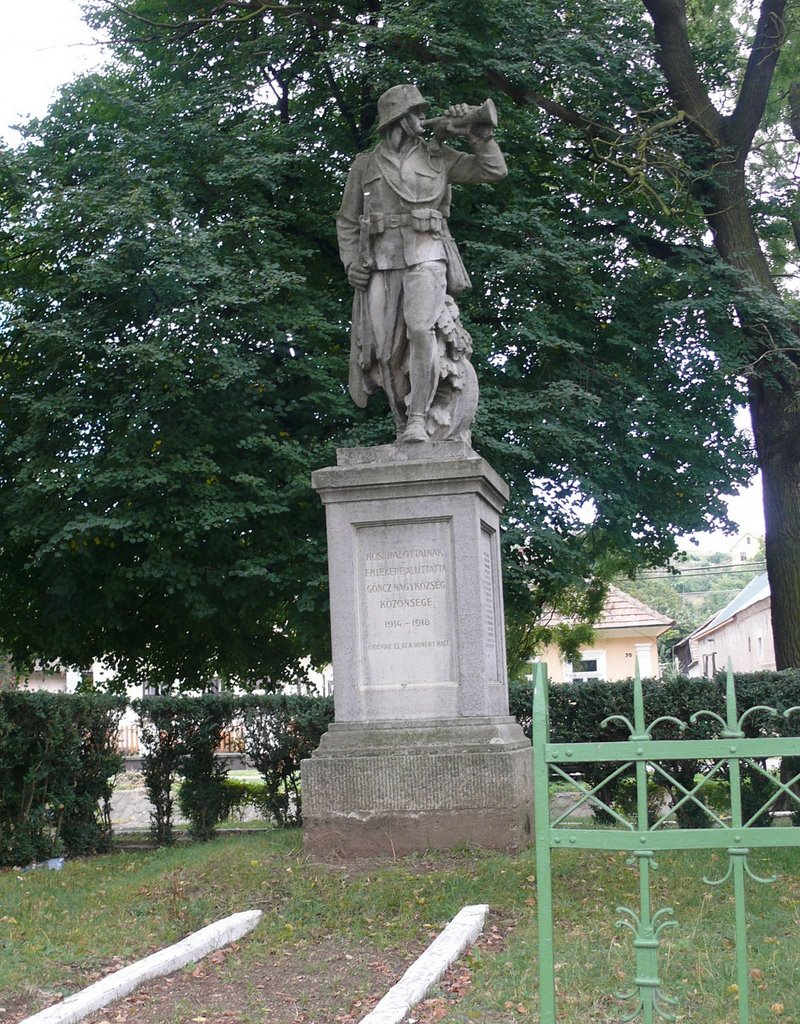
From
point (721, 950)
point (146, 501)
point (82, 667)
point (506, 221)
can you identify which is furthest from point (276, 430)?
point (721, 950)

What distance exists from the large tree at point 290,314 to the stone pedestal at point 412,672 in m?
5.29

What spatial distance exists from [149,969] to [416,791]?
2.81 metres

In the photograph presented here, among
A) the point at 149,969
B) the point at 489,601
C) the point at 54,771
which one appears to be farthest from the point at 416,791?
the point at 54,771

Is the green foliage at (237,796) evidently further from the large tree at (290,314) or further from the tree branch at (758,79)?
the tree branch at (758,79)

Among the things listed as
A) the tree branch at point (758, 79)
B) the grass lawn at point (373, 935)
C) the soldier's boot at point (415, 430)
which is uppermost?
the tree branch at point (758, 79)

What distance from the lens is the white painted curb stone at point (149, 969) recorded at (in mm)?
5289

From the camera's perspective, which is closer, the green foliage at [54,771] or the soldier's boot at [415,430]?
the soldier's boot at [415,430]

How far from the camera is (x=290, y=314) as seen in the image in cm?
1495

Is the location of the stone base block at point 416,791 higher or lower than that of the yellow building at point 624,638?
lower

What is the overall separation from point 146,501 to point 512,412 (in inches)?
180

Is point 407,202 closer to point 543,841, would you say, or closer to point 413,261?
point 413,261

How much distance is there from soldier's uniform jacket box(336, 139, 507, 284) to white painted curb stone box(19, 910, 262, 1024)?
16.5 ft

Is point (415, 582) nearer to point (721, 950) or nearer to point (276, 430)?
point (721, 950)

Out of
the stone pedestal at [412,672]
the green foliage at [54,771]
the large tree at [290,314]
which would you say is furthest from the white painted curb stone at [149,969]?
the large tree at [290,314]
